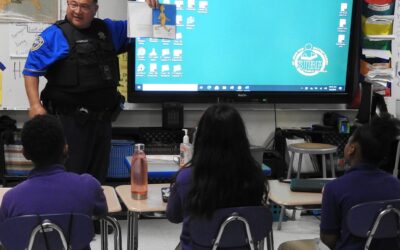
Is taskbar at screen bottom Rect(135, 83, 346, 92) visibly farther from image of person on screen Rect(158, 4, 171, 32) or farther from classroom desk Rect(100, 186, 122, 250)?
classroom desk Rect(100, 186, 122, 250)

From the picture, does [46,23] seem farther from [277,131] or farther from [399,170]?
[399,170]

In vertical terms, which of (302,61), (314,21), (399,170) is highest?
(314,21)

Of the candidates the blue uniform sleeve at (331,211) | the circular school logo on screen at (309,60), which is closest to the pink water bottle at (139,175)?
the blue uniform sleeve at (331,211)

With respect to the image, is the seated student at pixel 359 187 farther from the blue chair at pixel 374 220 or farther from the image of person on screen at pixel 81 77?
the image of person on screen at pixel 81 77

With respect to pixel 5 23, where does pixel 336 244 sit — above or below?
below

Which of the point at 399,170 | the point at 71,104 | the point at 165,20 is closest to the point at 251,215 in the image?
the point at 165,20

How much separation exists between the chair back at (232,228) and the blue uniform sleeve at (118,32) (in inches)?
72.0

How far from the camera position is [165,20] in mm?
3072

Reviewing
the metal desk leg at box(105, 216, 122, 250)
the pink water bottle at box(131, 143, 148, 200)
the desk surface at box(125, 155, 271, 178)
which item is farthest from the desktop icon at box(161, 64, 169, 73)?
the metal desk leg at box(105, 216, 122, 250)

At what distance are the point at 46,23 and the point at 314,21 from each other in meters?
2.17

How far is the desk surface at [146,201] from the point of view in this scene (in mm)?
2201

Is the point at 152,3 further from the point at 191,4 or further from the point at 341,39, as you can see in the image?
the point at 341,39

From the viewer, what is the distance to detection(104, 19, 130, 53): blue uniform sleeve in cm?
345

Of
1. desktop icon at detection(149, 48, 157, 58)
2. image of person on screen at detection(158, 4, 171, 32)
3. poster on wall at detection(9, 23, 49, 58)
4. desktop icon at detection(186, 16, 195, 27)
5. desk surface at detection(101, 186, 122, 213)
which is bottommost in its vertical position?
desk surface at detection(101, 186, 122, 213)
